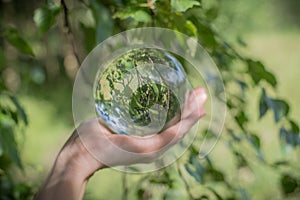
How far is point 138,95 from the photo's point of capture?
35.5 inches

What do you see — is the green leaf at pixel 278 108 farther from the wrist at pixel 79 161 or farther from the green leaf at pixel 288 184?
the wrist at pixel 79 161

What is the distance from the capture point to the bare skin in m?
0.94

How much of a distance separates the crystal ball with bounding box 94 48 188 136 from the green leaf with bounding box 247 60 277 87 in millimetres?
242

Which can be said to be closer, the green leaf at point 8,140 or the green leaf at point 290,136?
the green leaf at point 8,140

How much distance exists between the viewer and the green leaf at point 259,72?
1170 millimetres

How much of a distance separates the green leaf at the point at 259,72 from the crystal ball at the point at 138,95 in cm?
24

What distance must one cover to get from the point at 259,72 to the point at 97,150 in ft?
1.20

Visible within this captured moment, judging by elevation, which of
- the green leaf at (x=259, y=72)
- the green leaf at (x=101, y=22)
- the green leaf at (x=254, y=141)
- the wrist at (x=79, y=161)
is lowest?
the green leaf at (x=254, y=141)

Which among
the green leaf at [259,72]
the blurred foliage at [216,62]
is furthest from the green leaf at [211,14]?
the green leaf at [259,72]

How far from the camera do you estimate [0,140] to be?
3.21 feet

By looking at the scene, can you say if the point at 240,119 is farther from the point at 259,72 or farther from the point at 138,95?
the point at 138,95

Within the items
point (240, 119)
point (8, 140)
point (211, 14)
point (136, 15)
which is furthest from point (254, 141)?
point (8, 140)

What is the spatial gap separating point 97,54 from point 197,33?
0.18m

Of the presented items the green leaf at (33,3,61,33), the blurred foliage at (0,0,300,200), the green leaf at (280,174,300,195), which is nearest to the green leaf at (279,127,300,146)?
the blurred foliage at (0,0,300,200)
